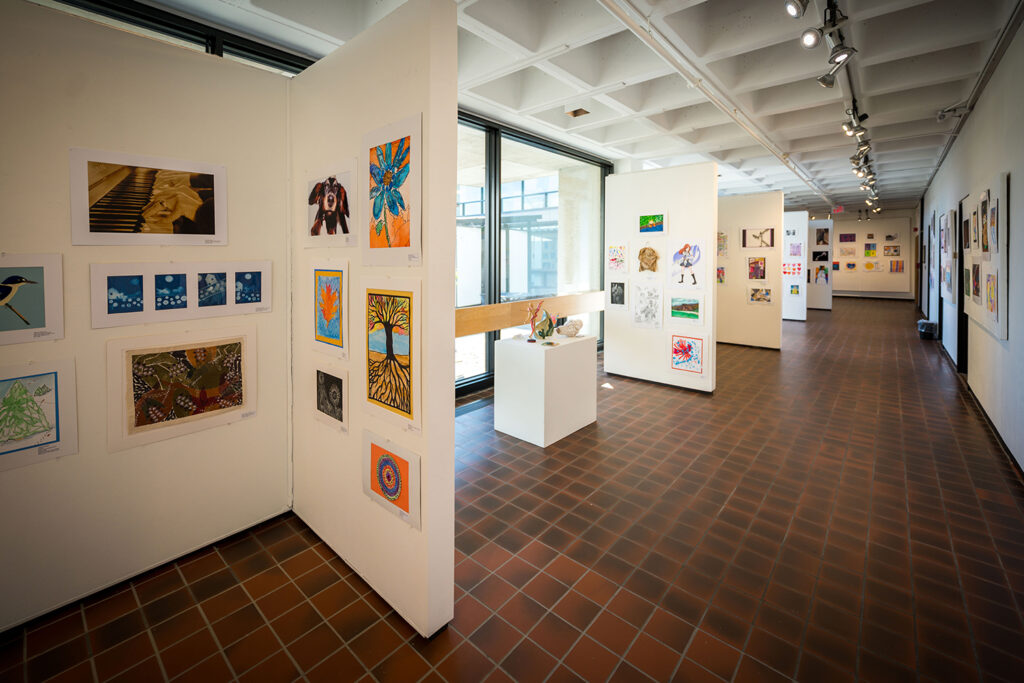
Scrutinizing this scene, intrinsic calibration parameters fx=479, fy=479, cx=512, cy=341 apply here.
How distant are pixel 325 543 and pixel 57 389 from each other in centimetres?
164

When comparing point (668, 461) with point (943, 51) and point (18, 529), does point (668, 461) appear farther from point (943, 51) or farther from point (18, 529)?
point (943, 51)

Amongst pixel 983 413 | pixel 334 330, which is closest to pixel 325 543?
pixel 334 330

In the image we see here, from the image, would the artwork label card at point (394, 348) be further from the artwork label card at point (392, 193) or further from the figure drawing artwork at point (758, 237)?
the figure drawing artwork at point (758, 237)

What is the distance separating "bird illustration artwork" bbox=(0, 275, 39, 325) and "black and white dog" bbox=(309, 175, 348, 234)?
133 centimetres

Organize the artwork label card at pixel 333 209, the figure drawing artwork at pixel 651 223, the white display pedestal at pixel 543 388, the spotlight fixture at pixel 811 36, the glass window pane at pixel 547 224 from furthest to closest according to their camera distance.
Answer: the glass window pane at pixel 547 224
the figure drawing artwork at pixel 651 223
the white display pedestal at pixel 543 388
the spotlight fixture at pixel 811 36
the artwork label card at pixel 333 209

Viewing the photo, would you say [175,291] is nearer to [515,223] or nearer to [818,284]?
[515,223]

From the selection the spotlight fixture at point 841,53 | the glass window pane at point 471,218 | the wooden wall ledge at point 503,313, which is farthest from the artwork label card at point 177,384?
the spotlight fixture at point 841,53

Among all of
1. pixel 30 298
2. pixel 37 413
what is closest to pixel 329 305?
pixel 30 298

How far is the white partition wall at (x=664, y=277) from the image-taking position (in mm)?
6316

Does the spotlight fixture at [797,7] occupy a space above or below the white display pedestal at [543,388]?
above

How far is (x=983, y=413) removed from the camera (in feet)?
17.8

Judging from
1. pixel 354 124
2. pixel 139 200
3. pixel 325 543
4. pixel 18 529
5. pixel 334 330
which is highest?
pixel 354 124

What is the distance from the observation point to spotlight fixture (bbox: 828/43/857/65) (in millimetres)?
3848

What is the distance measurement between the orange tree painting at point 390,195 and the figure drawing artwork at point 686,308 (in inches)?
200
